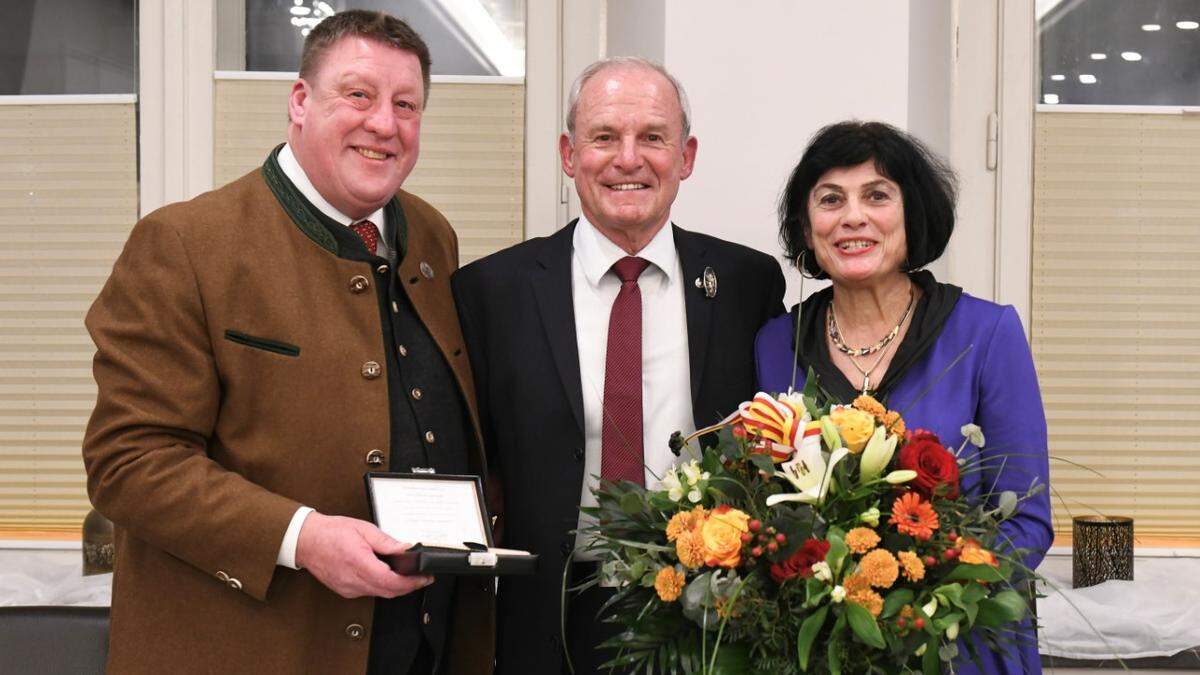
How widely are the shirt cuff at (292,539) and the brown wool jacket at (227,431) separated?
2 centimetres

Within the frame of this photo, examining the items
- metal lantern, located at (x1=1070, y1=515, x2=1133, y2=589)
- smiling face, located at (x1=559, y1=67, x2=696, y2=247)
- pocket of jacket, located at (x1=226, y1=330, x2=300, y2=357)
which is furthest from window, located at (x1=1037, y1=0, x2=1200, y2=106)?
pocket of jacket, located at (x1=226, y1=330, x2=300, y2=357)

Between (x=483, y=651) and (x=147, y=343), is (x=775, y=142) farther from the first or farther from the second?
(x=147, y=343)

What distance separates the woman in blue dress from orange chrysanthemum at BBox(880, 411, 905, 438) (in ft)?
1.11

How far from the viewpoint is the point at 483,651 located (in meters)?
2.21

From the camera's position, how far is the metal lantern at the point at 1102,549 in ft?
9.71

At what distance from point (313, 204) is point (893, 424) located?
106 cm

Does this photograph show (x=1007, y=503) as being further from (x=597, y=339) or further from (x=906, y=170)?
(x=597, y=339)

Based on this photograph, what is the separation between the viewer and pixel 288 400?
1.95 m

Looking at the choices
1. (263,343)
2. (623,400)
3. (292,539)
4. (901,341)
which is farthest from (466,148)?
(292,539)

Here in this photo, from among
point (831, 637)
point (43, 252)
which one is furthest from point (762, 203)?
point (43, 252)

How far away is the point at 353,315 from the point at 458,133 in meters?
1.28

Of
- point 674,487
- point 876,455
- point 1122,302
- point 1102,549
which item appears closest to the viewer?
point 876,455

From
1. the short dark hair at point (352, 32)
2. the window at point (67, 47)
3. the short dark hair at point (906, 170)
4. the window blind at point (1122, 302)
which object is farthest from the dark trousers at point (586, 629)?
the window at point (67, 47)

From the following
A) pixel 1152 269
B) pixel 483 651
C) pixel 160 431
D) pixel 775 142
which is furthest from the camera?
pixel 1152 269
